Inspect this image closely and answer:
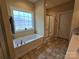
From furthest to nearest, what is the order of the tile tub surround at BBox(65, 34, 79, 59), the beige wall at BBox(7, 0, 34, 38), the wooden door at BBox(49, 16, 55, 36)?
the wooden door at BBox(49, 16, 55, 36)
the beige wall at BBox(7, 0, 34, 38)
the tile tub surround at BBox(65, 34, 79, 59)

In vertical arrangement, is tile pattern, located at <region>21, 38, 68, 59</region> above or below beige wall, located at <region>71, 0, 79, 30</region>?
below

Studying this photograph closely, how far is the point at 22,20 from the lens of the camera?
345cm

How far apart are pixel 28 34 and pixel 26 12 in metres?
1.32

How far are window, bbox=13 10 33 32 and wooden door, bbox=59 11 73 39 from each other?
7.45 feet

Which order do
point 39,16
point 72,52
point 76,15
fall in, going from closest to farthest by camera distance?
point 72,52, point 76,15, point 39,16

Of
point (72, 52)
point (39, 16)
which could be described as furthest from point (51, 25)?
point (72, 52)

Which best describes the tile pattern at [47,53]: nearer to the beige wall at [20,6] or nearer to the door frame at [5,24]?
the door frame at [5,24]

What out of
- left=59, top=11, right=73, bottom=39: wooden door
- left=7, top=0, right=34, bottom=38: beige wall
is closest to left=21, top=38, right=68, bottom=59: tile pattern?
left=7, top=0, right=34, bottom=38: beige wall

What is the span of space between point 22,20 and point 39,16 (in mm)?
1054

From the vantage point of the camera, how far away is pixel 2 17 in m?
1.30

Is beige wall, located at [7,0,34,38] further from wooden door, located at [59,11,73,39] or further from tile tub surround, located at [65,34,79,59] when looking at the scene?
tile tub surround, located at [65,34,79,59]

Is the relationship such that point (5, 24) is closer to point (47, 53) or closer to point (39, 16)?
point (47, 53)

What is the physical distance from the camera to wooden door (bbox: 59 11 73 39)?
4180mm

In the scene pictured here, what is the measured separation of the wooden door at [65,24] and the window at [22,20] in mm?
2269
